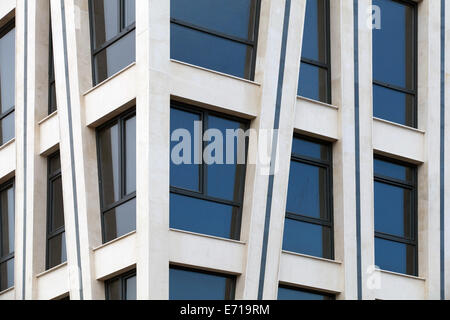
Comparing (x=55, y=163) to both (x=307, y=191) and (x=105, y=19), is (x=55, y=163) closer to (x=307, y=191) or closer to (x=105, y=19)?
(x=105, y=19)

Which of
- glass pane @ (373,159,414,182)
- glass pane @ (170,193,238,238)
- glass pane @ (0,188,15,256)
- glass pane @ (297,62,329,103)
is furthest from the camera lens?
glass pane @ (0,188,15,256)

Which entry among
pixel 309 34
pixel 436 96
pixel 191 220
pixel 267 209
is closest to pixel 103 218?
pixel 191 220

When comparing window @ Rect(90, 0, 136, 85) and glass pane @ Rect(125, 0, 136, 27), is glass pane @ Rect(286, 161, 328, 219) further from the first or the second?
glass pane @ Rect(125, 0, 136, 27)

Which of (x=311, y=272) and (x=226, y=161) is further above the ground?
(x=226, y=161)

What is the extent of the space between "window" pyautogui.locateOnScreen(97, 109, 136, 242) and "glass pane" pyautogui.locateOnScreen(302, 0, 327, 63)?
5006 mm

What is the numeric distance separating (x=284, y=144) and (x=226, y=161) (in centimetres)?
137

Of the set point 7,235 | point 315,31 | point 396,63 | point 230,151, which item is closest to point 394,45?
point 396,63

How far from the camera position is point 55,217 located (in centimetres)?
2680

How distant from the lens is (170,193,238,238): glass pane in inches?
918

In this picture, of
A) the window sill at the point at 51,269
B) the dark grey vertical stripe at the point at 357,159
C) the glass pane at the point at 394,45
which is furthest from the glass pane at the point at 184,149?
the glass pane at the point at 394,45

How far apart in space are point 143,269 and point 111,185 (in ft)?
10.4

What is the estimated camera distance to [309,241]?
25234 millimetres

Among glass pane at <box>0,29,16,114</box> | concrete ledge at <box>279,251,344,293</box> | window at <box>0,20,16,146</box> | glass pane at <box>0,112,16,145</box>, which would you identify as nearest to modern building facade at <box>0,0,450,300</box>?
concrete ledge at <box>279,251,344,293</box>
